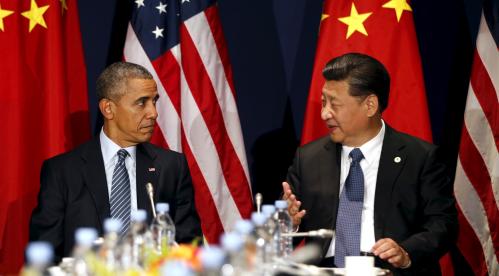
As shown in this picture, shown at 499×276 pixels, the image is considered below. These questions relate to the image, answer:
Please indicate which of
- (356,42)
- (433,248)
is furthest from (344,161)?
(356,42)

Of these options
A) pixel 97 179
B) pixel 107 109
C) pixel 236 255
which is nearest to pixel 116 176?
pixel 97 179

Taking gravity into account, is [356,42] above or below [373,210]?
above

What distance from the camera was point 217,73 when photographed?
187 inches

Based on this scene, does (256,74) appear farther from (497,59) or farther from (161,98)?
(497,59)

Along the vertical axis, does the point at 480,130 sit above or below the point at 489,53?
below

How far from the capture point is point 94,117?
5.15 metres

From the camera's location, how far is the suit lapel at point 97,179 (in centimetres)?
373

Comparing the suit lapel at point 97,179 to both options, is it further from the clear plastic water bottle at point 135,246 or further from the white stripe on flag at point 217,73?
the clear plastic water bottle at point 135,246

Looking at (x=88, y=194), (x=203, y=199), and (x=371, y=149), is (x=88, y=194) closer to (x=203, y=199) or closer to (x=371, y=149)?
(x=203, y=199)

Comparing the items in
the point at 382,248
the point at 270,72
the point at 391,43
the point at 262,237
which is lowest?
the point at 382,248

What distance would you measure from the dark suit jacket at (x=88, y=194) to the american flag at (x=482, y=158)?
5.30 ft

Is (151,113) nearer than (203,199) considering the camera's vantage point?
Yes

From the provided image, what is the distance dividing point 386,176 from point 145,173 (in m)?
1.11

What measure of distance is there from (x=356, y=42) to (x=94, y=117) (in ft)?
5.61
